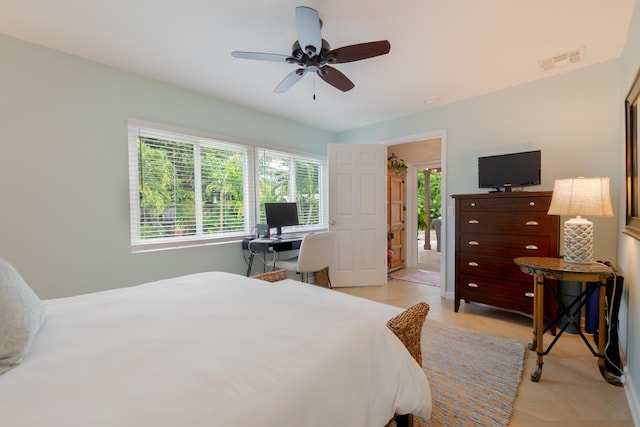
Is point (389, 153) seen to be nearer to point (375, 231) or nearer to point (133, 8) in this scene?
point (375, 231)

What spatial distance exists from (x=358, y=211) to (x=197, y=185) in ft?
7.27

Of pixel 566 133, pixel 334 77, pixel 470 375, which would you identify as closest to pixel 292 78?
pixel 334 77

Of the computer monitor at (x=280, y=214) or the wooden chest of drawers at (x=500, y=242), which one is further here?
the computer monitor at (x=280, y=214)

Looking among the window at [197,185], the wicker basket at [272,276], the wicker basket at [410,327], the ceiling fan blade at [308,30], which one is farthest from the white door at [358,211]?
the wicker basket at [410,327]

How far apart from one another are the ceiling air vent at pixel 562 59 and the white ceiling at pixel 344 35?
0.06 m

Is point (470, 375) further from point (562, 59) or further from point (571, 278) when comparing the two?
point (562, 59)

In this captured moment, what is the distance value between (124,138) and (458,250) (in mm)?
3567

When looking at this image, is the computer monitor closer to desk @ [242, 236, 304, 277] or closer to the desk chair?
desk @ [242, 236, 304, 277]

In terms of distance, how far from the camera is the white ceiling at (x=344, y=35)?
71.9 inches

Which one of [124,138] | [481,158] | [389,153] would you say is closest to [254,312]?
[124,138]

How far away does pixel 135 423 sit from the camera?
0.62 meters

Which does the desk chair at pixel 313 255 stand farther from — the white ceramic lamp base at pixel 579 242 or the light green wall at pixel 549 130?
the white ceramic lamp base at pixel 579 242

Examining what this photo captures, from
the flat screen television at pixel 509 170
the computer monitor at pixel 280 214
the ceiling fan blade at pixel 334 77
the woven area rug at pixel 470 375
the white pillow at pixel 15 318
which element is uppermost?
the ceiling fan blade at pixel 334 77

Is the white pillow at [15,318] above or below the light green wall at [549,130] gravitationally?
below
